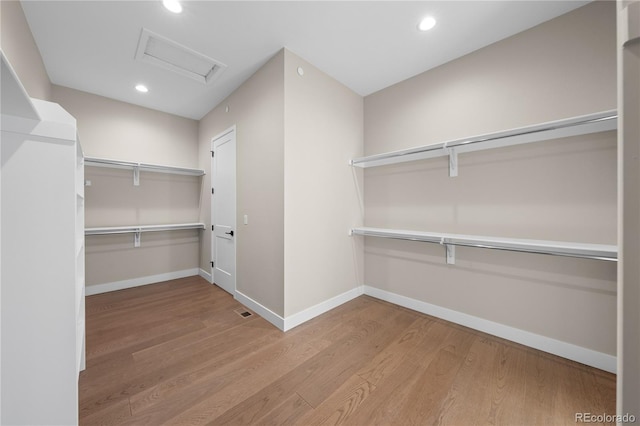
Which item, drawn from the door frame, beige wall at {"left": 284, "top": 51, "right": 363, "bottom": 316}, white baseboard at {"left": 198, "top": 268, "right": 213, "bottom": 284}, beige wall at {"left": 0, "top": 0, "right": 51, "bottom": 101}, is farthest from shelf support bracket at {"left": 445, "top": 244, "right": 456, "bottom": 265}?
Answer: beige wall at {"left": 0, "top": 0, "right": 51, "bottom": 101}

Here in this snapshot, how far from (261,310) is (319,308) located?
63 centimetres

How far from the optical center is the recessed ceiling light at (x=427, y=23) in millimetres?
1929

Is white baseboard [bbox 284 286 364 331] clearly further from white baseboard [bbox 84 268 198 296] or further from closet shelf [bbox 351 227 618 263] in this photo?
white baseboard [bbox 84 268 198 296]

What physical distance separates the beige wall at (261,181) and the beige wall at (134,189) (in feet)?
4.44

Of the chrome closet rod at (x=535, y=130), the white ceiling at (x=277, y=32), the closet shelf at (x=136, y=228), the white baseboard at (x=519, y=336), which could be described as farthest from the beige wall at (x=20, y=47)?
the white baseboard at (x=519, y=336)

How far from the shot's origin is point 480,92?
2.27 metres

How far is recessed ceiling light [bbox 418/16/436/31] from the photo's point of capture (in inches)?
75.9

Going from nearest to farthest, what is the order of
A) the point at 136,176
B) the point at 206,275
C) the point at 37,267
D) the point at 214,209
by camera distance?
the point at 37,267 → the point at 136,176 → the point at 214,209 → the point at 206,275

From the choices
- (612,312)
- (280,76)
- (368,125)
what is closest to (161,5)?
(280,76)

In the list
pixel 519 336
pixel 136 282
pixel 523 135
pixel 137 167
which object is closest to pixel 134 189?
pixel 137 167

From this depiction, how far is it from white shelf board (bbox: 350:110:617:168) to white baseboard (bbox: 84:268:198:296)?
11.7 feet

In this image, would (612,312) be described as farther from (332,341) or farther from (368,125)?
(368,125)

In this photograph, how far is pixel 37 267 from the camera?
0.95m

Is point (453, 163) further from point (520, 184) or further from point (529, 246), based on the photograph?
point (529, 246)
